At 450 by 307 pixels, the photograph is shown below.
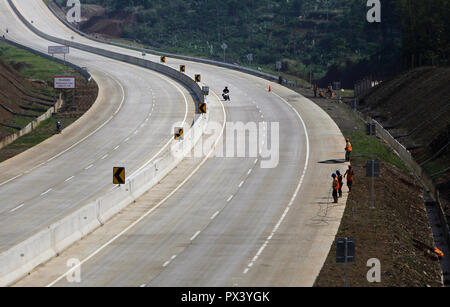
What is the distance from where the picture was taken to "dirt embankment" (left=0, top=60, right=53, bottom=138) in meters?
72.9

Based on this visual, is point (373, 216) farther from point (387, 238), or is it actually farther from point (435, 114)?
point (435, 114)

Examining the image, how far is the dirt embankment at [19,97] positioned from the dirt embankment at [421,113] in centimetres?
3205

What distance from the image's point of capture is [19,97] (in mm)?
79750

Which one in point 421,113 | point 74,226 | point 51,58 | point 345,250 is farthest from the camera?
point 51,58

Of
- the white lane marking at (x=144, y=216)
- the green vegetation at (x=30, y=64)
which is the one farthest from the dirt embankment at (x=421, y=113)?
the green vegetation at (x=30, y=64)

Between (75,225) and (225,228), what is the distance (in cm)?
675

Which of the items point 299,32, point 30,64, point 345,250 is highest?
point 299,32

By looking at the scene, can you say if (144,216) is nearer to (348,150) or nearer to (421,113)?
(348,150)

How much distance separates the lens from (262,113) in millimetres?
73250

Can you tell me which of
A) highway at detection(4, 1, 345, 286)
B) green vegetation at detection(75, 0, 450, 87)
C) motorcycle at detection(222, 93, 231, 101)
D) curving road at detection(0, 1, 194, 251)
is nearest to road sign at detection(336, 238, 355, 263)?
highway at detection(4, 1, 345, 286)

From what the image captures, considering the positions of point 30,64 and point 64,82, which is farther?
point 30,64

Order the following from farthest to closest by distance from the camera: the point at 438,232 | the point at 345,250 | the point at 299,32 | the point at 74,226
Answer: the point at 299,32 < the point at 438,232 < the point at 74,226 < the point at 345,250

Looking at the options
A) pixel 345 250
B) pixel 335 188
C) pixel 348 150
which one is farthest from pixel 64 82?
pixel 345 250
